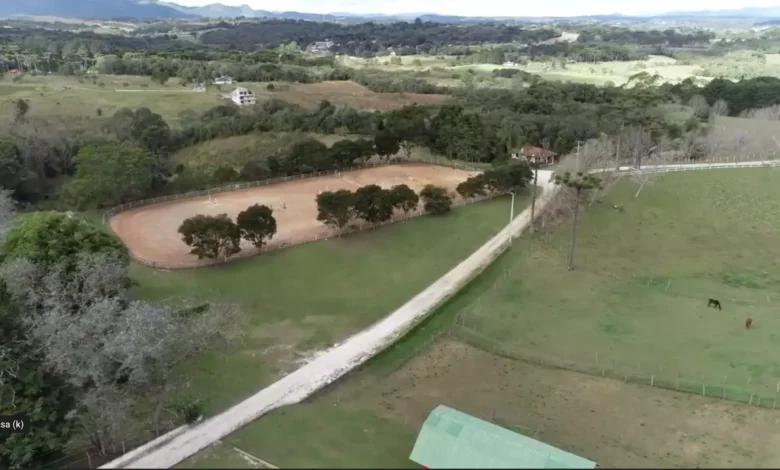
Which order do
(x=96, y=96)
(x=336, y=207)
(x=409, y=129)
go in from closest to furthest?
(x=336, y=207) < (x=409, y=129) < (x=96, y=96)

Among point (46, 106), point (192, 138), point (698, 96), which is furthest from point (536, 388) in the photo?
point (46, 106)

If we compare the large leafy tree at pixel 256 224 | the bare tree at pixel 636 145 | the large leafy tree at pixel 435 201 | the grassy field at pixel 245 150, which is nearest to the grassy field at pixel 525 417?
the large leafy tree at pixel 256 224

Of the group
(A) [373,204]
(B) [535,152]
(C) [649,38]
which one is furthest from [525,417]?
(C) [649,38]

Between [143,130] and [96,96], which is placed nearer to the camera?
[143,130]

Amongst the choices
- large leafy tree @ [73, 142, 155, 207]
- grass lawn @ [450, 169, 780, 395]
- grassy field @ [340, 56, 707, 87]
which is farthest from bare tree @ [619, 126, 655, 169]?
grassy field @ [340, 56, 707, 87]

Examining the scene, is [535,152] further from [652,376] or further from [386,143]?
[652,376]

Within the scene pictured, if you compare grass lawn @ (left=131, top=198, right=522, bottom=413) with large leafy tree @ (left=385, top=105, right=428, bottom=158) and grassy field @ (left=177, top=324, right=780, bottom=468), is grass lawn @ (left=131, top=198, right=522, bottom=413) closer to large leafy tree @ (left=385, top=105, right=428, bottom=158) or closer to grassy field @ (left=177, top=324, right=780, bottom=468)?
grassy field @ (left=177, top=324, right=780, bottom=468)

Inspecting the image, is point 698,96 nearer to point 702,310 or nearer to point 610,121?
point 610,121
